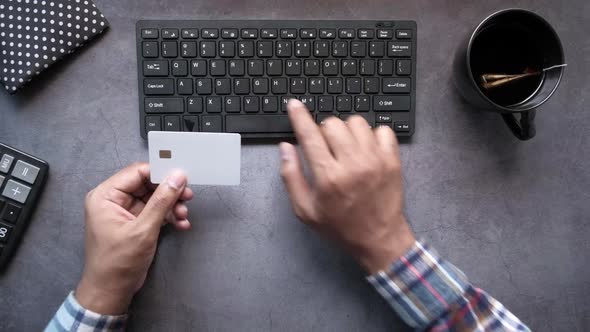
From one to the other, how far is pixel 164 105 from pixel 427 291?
0.52 metres

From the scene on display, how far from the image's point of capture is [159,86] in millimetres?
723

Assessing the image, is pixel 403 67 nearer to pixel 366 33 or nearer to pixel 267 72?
pixel 366 33

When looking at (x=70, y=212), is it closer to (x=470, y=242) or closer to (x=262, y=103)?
(x=262, y=103)

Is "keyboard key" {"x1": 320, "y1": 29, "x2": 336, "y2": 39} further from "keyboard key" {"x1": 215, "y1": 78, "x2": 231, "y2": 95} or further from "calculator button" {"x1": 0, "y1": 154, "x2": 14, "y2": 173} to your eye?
"calculator button" {"x1": 0, "y1": 154, "x2": 14, "y2": 173}

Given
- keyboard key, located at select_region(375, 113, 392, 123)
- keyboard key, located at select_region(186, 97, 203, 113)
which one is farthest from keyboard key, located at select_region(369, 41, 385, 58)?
keyboard key, located at select_region(186, 97, 203, 113)

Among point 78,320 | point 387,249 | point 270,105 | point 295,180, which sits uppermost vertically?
point 270,105

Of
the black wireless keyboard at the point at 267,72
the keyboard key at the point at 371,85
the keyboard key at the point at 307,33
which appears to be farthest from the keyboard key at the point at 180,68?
the keyboard key at the point at 371,85

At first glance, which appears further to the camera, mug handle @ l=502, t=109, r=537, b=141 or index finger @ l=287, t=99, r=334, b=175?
mug handle @ l=502, t=109, r=537, b=141

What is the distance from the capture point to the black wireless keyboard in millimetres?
722

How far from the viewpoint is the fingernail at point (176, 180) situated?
0.65 meters

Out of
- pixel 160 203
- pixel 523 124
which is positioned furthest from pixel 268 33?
pixel 523 124

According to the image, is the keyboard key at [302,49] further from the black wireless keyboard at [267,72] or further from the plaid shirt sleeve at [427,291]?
the plaid shirt sleeve at [427,291]

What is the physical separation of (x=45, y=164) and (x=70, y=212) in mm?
94

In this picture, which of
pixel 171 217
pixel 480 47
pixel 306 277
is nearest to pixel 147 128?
pixel 171 217
